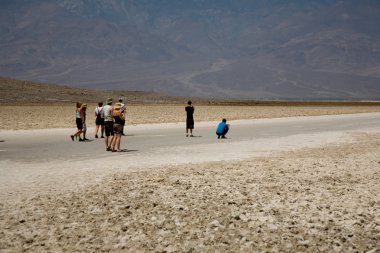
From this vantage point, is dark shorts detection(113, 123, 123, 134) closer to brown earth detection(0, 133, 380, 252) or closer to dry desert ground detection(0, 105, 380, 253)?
dry desert ground detection(0, 105, 380, 253)

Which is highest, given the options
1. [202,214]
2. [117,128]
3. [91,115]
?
[117,128]

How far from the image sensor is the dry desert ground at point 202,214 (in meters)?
6.15

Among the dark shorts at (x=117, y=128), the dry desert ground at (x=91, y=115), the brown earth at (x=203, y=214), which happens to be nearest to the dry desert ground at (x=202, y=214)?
the brown earth at (x=203, y=214)

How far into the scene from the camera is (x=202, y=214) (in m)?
7.19

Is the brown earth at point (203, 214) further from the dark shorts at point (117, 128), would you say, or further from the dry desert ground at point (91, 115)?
the dry desert ground at point (91, 115)

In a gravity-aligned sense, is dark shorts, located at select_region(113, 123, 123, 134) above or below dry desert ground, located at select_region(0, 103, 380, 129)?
above

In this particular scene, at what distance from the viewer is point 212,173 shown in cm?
1012

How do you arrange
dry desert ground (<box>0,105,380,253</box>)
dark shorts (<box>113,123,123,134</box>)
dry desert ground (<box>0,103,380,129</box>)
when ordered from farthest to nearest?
1. dry desert ground (<box>0,103,380,129</box>)
2. dark shorts (<box>113,123,123,134</box>)
3. dry desert ground (<box>0,105,380,253</box>)

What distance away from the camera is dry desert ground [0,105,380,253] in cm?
615

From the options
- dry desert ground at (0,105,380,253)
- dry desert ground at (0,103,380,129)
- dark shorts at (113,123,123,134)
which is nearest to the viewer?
dry desert ground at (0,105,380,253)

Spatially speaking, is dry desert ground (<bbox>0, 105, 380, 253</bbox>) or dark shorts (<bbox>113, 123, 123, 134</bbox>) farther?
dark shorts (<bbox>113, 123, 123, 134</bbox>)

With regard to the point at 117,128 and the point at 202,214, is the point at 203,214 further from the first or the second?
the point at 117,128

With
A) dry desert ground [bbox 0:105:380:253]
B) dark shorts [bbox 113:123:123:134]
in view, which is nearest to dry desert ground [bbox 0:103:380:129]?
dark shorts [bbox 113:123:123:134]

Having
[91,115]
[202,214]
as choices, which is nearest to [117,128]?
[202,214]
